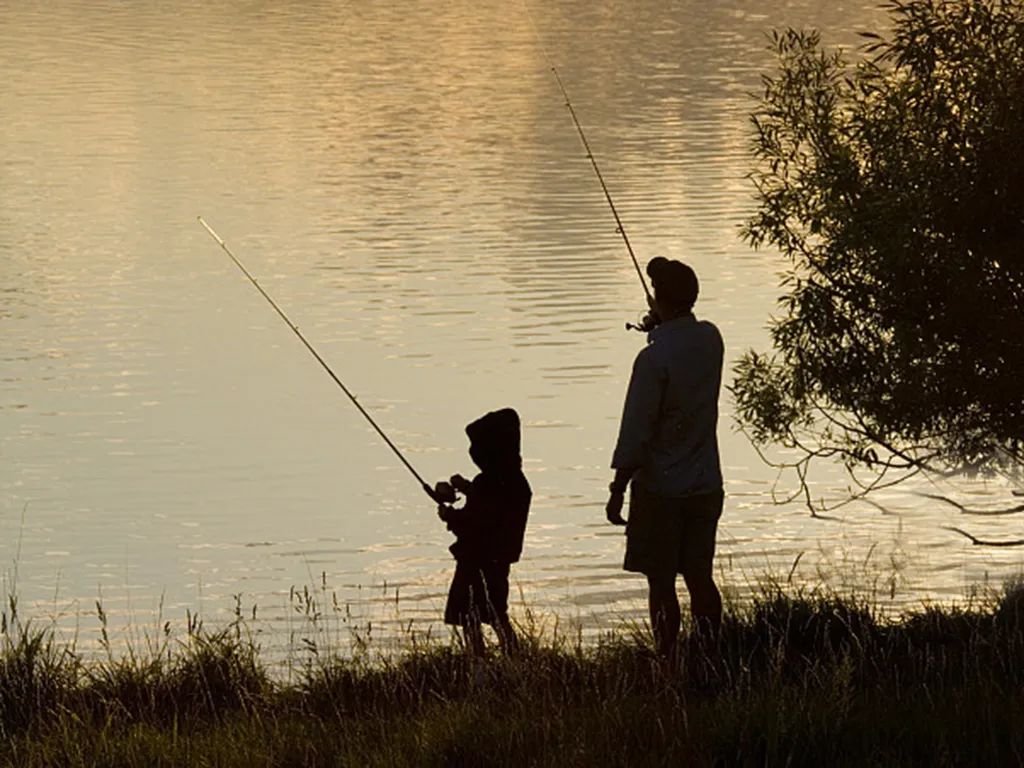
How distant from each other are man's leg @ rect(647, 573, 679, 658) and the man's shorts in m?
0.09

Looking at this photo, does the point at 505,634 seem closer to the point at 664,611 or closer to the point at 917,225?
the point at 664,611

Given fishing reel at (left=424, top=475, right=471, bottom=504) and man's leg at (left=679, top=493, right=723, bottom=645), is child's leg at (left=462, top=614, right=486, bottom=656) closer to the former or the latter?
fishing reel at (left=424, top=475, right=471, bottom=504)

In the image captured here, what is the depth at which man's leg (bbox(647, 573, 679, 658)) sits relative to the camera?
1063 centimetres

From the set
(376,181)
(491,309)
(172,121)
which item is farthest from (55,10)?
(491,309)

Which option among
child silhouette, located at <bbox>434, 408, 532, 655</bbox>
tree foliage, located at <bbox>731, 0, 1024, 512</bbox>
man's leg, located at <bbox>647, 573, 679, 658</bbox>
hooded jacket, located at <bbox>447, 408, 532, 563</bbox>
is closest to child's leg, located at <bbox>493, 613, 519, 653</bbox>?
child silhouette, located at <bbox>434, 408, 532, 655</bbox>

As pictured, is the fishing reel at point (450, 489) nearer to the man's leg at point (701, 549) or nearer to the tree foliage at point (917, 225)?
the man's leg at point (701, 549)

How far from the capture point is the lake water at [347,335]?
Answer: 18.3m

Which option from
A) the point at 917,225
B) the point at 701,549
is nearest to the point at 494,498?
the point at 701,549

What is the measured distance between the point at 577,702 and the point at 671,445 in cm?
128

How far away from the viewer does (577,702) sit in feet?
35.2

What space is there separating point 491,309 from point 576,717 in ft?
66.0

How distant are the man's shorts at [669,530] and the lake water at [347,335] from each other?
2385mm

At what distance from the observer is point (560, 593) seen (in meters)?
17.3

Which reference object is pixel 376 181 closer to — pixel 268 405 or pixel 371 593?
pixel 268 405
